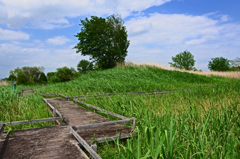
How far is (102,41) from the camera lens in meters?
25.9

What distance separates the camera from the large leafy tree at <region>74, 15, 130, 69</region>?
83.8ft

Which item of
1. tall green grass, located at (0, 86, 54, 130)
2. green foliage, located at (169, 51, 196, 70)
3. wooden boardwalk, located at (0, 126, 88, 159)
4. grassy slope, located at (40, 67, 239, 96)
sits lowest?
wooden boardwalk, located at (0, 126, 88, 159)

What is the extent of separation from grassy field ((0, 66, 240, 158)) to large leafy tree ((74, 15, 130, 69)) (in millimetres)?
6110

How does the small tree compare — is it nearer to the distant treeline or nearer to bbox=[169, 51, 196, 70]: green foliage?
bbox=[169, 51, 196, 70]: green foliage

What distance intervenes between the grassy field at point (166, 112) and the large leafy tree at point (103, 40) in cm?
611

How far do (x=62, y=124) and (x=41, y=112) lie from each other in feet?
5.69

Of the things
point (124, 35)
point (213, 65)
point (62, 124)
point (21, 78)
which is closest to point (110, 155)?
point (62, 124)

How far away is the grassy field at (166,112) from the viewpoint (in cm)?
233

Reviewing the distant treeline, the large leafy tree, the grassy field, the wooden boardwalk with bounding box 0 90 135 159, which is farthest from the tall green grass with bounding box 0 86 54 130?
the distant treeline

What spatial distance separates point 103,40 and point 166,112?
75.1 ft


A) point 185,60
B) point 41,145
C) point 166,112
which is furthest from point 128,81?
point 185,60

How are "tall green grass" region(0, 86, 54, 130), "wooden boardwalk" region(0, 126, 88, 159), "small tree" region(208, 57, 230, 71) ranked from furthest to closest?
"small tree" region(208, 57, 230, 71), "tall green grass" region(0, 86, 54, 130), "wooden boardwalk" region(0, 126, 88, 159)

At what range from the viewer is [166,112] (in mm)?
3293

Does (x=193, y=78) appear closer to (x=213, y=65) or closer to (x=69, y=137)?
(x=69, y=137)
